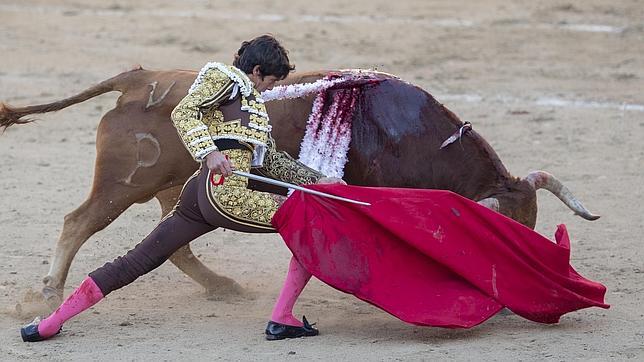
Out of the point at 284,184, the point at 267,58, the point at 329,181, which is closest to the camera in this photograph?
the point at 267,58

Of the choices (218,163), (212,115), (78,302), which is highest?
(212,115)

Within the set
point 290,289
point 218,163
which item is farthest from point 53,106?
point 290,289

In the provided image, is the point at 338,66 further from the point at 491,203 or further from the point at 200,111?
the point at 200,111

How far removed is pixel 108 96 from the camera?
10531 mm

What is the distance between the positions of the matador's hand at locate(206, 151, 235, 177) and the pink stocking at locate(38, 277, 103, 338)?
28.0 inches

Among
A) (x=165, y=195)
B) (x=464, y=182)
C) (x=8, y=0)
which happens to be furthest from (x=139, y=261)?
(x=8, y=0)

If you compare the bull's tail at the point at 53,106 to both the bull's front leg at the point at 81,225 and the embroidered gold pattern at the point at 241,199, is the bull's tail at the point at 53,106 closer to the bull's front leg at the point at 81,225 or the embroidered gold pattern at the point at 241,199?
the bull's front leg at the point at 81,225

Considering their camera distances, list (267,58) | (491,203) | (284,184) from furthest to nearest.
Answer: (491,203), (284,184), (267,58)

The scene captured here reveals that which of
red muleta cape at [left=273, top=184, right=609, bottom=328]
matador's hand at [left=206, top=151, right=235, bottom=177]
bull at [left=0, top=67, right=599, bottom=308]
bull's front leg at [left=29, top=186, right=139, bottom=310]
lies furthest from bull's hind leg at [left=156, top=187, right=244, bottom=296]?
matador's hand at [left=206, top=151, right=235, bottom=177]

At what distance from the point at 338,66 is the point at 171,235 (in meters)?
6.46

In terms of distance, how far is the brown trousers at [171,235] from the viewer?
492 centimetres

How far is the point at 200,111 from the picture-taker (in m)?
4.77

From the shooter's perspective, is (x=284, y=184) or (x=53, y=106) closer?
(x=284, y=184)

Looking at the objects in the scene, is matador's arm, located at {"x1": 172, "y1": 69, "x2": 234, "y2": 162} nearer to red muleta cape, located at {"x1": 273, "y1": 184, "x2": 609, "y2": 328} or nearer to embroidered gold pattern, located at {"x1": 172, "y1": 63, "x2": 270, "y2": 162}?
embroidered gold pattern, located at {"x1": 172, "y1": 63, "x2": 270, "y2": 162}
